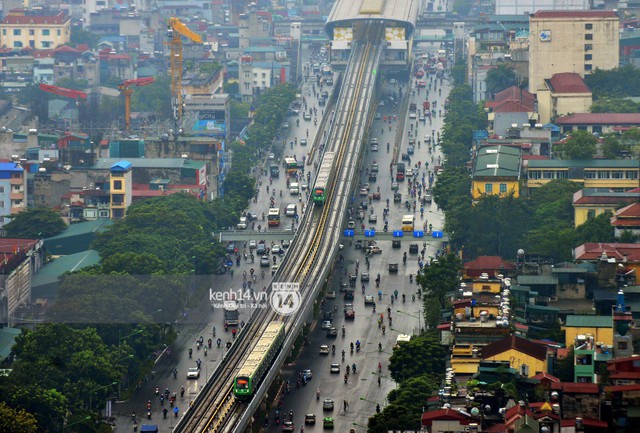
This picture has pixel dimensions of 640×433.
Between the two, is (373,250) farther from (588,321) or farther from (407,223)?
(588,321)

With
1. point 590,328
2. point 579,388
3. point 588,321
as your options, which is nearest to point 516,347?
point 590,328

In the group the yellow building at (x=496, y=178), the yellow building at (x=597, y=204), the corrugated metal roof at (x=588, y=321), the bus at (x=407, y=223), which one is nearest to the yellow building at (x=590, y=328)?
the corrugated metal roof at (x=588, y=321)

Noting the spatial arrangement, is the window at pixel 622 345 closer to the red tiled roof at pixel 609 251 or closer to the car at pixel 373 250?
the red tiled roof at pixel 609 251

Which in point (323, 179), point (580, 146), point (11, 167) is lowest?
point (323, 179)

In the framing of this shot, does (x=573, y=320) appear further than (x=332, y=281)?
No

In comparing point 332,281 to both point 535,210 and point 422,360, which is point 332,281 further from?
point 422,360

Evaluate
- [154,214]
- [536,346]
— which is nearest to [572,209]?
[154,214]

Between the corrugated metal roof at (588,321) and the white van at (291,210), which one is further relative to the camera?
the white van at (291,210)
